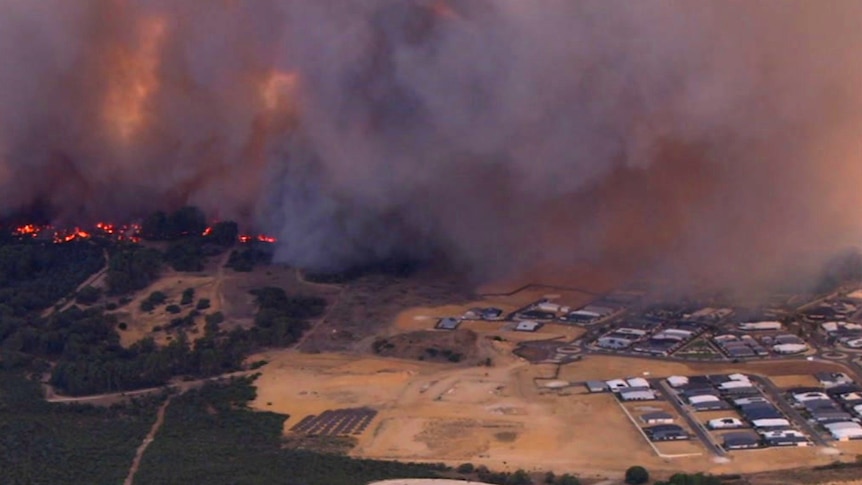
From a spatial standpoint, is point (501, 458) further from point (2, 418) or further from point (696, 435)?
point (2, 418)

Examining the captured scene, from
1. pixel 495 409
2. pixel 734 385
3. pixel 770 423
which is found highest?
pixel 734 385

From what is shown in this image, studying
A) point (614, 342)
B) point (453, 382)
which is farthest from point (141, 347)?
point (614, 342)

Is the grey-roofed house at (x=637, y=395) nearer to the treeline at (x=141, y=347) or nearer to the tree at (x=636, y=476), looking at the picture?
the tree at (x=636, y=476)

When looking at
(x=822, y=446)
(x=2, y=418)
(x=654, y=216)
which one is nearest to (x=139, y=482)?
(x=2, y=418)

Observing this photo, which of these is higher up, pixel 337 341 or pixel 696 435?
pixel 337 341

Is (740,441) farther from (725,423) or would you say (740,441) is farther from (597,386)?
(597,386)

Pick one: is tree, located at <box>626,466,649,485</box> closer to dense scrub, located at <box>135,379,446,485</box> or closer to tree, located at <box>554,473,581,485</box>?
tree, located at <box>554,473,581,485</box>
